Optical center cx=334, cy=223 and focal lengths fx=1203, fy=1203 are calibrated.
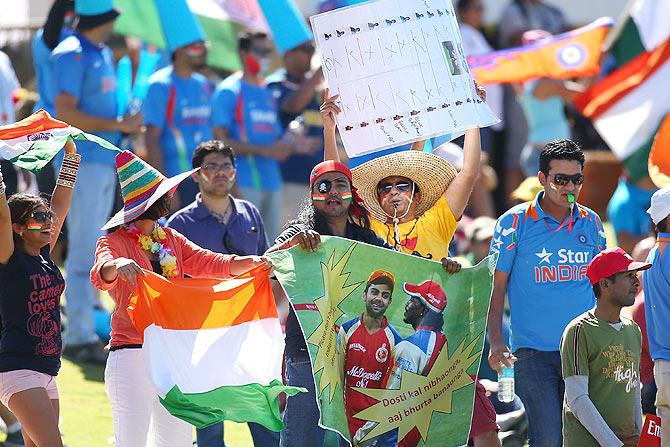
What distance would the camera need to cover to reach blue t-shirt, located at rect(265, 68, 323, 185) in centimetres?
1123

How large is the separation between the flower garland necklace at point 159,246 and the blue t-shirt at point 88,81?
3.27 meters

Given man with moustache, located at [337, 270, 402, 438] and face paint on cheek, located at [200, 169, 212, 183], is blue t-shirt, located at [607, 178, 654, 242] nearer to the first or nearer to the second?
face paint on cheek, located at [200, 169, 212, 183]

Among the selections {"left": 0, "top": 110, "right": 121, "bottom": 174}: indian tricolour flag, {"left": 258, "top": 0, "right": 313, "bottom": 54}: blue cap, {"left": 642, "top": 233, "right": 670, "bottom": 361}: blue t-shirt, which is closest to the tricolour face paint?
{"left": 0, "top": 110, "right": 121, "bottom": 174}: indian tricolour flag

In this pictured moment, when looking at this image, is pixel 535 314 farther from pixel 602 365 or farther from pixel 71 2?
pixel 71 2

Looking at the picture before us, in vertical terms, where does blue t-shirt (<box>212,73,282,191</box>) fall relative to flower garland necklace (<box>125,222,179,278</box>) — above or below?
above

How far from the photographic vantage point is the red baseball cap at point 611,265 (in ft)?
20.6

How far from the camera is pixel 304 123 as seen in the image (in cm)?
1116

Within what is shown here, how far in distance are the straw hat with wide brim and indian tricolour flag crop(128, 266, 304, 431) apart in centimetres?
114

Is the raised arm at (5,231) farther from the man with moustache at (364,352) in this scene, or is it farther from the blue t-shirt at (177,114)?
the blue t-shirt at (177,114)

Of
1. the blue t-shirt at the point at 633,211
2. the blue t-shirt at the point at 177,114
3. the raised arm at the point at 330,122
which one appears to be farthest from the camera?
the blue t-shirt at the point at 633,211

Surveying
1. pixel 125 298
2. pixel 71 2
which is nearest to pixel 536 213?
pixel 125 298

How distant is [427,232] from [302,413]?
1.42 m

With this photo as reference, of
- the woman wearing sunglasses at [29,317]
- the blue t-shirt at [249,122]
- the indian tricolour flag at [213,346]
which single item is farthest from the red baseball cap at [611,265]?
the blue t-shirt at [249,122]

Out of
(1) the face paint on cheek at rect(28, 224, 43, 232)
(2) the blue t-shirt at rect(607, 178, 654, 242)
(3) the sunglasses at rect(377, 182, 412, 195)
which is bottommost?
(1) the face paint on cheek at rect(28, 224, 43, 232)
